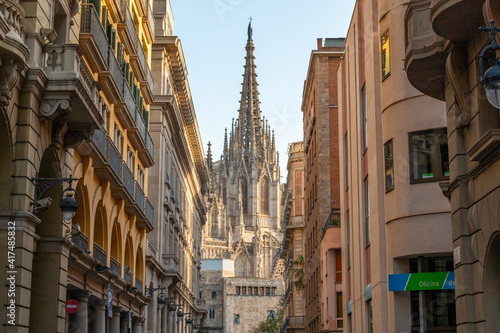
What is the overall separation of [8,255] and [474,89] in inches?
390

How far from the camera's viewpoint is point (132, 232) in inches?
1336

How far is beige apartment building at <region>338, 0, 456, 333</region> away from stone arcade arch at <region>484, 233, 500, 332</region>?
8450 mm

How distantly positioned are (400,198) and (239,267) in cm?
17133

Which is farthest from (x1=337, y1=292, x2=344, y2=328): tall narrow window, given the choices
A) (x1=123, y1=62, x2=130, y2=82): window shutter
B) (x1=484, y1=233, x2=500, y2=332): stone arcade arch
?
(x1=484, y1=233, x2=500, y2=332): stone arcade arch

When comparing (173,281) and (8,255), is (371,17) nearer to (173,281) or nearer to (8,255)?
(8,255)

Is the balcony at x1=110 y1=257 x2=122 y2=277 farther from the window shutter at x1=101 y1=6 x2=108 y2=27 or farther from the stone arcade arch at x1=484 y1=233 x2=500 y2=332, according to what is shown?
the stone arcade arch at x1=484 y1=233 x2=500 y2=332

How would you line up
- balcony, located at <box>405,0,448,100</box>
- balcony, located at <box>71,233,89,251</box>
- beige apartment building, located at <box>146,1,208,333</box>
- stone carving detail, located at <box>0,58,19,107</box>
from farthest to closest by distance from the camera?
beige apartment building, located at <box>146,1,208,333</box> → balcony, located at <box>71,233,89,251</box> → balcony, located at <box>405,0,448,100</box> → stone carving detail, located at <box>0,58,19,107</box>

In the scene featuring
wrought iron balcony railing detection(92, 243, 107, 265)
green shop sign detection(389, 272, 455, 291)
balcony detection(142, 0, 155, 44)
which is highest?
balcony detection(142, 0, 155, 44)

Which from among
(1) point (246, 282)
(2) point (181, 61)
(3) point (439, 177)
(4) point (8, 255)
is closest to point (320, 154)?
(2) point (181, 61)

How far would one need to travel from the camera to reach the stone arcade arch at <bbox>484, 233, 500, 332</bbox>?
48.1 feet

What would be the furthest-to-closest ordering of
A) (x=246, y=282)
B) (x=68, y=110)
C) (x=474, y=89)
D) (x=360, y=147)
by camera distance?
(x=246, y=282) < (x=360, y=147) < (x=68, y=110) < (x=474, y=89)

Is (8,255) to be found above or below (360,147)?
below

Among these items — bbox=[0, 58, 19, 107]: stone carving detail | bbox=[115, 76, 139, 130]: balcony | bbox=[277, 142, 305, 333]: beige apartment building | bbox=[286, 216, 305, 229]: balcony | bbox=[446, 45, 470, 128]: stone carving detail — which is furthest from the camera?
bbox=[286, 216, 305, 229]: balcony

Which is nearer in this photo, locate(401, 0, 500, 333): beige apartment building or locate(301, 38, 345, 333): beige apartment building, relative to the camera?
locate(401, 0, 500, 333): beige apartment building
